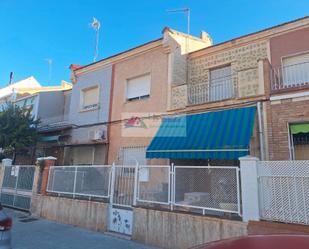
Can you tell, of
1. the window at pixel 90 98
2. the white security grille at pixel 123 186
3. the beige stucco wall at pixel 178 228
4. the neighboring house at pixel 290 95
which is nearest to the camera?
the beige stucco wall at pixel 178 228

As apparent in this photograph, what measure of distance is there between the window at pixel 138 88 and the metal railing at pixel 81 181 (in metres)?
6.12

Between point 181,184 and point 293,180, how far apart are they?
3542 millimetres

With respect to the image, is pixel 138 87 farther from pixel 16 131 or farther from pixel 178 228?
pixel 178 228

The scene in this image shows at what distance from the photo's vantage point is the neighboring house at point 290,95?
11031mm

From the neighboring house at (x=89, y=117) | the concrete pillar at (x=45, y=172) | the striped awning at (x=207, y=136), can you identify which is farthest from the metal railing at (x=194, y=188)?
the neighboring house at (x=89, y=117)

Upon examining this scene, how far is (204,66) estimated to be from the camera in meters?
15.8

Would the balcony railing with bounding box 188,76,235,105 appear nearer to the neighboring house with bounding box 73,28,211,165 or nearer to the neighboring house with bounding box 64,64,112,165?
the neighboring house with bounding box 73,28,211,165

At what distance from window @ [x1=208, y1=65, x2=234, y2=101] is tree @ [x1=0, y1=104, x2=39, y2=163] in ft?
44.8

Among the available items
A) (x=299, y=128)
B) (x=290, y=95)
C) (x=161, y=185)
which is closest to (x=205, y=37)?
(x=290, y=95)

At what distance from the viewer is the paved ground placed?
30.4 feet

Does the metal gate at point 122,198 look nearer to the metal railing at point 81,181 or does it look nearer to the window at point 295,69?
the metal railing at point 81,181

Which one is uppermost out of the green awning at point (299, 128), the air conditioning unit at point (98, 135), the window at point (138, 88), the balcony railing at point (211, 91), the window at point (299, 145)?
the window at point (138, 88)

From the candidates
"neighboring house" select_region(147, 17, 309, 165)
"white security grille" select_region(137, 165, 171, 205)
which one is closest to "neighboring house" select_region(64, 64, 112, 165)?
"neighboring house" select_region(147, 17, 309, 165)

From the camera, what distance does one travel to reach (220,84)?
14602 mm
